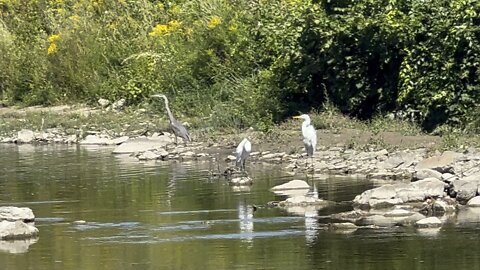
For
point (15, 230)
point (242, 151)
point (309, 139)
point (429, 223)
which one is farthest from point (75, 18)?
point (429, 223)

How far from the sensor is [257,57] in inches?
939

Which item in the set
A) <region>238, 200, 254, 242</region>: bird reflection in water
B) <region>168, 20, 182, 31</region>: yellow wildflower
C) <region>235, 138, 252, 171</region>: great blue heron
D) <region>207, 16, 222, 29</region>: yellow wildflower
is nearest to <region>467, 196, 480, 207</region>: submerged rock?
<region>238, 200, 254, 242</region>: bird reflection in water

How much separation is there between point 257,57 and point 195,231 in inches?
437

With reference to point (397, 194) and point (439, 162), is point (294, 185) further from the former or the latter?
point (397, 194)

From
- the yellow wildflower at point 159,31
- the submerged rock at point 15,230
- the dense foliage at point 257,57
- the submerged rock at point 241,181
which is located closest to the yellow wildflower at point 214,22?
the dense foliage at point 257,57

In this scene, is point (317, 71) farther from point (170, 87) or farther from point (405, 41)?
point (170, 87)

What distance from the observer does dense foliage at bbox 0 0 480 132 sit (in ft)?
64.4

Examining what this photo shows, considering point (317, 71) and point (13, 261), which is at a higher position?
point (317, 71)

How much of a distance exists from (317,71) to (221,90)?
307cm

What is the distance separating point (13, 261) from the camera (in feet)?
38.5

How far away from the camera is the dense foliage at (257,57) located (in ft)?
64.4

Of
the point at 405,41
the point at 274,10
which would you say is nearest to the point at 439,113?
the point at 405,41

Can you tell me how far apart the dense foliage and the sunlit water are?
10.5ft

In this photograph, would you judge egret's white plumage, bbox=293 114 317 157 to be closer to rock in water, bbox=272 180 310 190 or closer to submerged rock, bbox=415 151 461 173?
submerged rock, bbox=415 151 461 173
